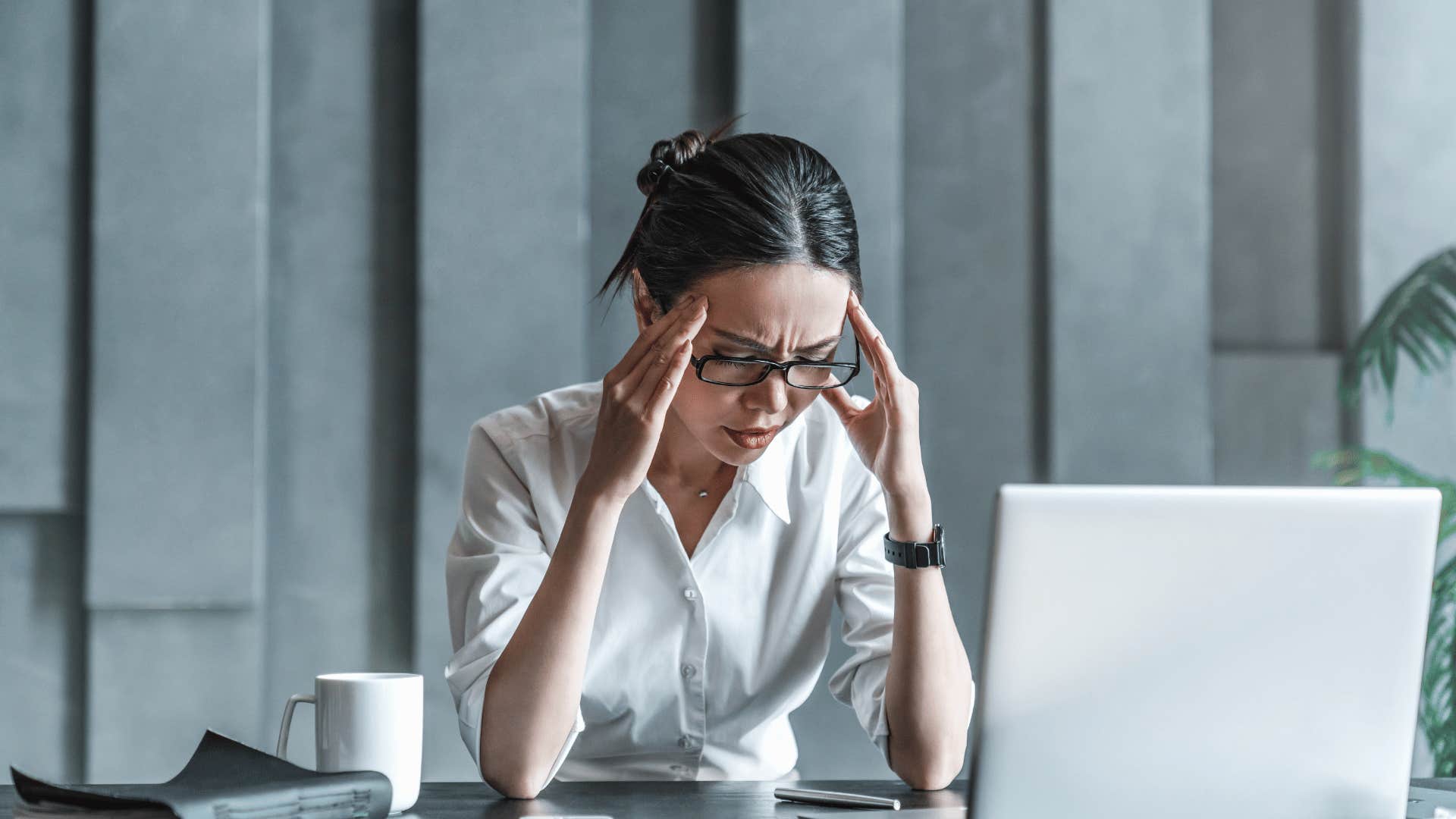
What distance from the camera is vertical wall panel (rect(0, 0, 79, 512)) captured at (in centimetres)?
205

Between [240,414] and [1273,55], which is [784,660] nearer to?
[240,414]

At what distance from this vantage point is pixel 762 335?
1.23 meters

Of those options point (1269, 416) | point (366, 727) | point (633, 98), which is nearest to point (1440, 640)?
point (1269, 416)

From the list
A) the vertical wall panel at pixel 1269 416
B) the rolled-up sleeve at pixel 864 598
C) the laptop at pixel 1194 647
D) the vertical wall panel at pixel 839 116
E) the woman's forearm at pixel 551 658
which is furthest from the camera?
the vertical wall panel at pixel 1269 416

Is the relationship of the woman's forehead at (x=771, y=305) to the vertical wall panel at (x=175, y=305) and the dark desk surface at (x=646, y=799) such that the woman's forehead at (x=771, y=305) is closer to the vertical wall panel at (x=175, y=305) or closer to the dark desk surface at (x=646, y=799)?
the dark desk surface at (x=646, y=799)

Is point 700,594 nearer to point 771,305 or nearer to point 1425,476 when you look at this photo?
point 771,305

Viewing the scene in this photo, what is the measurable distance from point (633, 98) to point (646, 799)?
1.50 meters

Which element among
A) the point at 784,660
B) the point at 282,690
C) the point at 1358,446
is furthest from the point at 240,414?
the point at 1358,446

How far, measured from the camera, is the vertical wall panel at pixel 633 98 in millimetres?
2168

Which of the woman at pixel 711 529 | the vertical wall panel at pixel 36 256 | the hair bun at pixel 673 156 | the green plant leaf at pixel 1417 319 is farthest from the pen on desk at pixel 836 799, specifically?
the vertical wall panel at pixel 36 256

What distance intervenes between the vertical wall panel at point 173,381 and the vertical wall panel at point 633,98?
604mm

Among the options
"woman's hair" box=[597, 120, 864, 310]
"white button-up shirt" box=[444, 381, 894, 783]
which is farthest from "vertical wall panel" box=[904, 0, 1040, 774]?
"woman's hair" box=[597, 120, 864, 310]

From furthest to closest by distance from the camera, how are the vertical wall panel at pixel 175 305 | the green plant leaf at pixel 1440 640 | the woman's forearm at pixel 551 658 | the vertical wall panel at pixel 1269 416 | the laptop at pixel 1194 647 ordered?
1. the vertical wall panel at pixel 1269 416
2. the vertical wall panel at pixel 175 305
3. the green plant leaf at pixel 1440 640
4. the woman's forearm at pixel 551 658
5. the laptop at pixel 1194 647

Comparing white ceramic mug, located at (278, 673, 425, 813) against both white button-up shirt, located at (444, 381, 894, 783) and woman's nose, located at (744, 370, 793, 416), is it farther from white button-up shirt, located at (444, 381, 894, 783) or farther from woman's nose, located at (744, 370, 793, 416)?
woman's nose, located at (744, 370, 793, 416)
